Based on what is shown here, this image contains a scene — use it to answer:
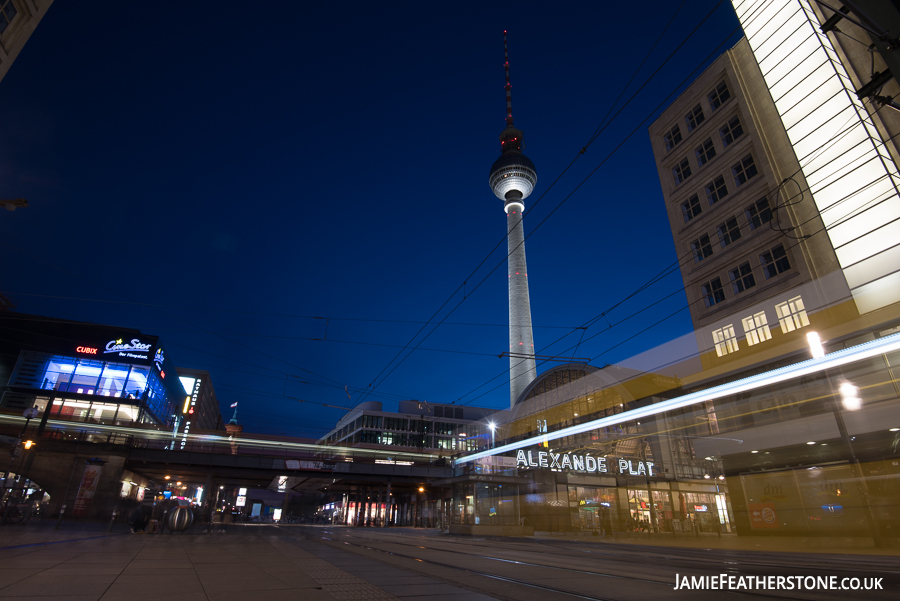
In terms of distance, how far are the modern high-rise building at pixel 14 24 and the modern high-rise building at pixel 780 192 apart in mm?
31514

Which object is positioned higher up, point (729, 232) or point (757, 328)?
point (729, 232)

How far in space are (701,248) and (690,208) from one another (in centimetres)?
359

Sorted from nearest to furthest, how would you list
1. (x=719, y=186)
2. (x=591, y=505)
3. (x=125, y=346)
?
(x=719, y=186) < (x=591, y=505) < (x=125, y=346)

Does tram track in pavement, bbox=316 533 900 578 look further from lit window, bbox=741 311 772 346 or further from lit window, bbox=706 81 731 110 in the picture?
lit window, bbox=706 81 731 110

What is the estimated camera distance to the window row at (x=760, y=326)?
23594 mm

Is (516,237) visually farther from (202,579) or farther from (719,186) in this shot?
(202,579)

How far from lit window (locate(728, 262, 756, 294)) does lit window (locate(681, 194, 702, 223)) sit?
595 cm

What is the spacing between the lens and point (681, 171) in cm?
3469

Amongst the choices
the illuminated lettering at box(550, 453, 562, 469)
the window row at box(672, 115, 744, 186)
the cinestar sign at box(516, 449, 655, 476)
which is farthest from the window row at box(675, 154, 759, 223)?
the illuminated lettering at box(550, 453, 562, 469)

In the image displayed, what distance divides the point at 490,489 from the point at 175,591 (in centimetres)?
3417

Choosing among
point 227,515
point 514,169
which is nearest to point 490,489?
point 227,515

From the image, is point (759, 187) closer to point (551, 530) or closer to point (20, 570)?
point (551, 530)

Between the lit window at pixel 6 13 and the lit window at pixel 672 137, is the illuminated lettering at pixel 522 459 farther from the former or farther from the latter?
A: the lit window at pixel 6 13

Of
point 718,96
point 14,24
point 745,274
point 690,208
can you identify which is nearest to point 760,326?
point 745,274
